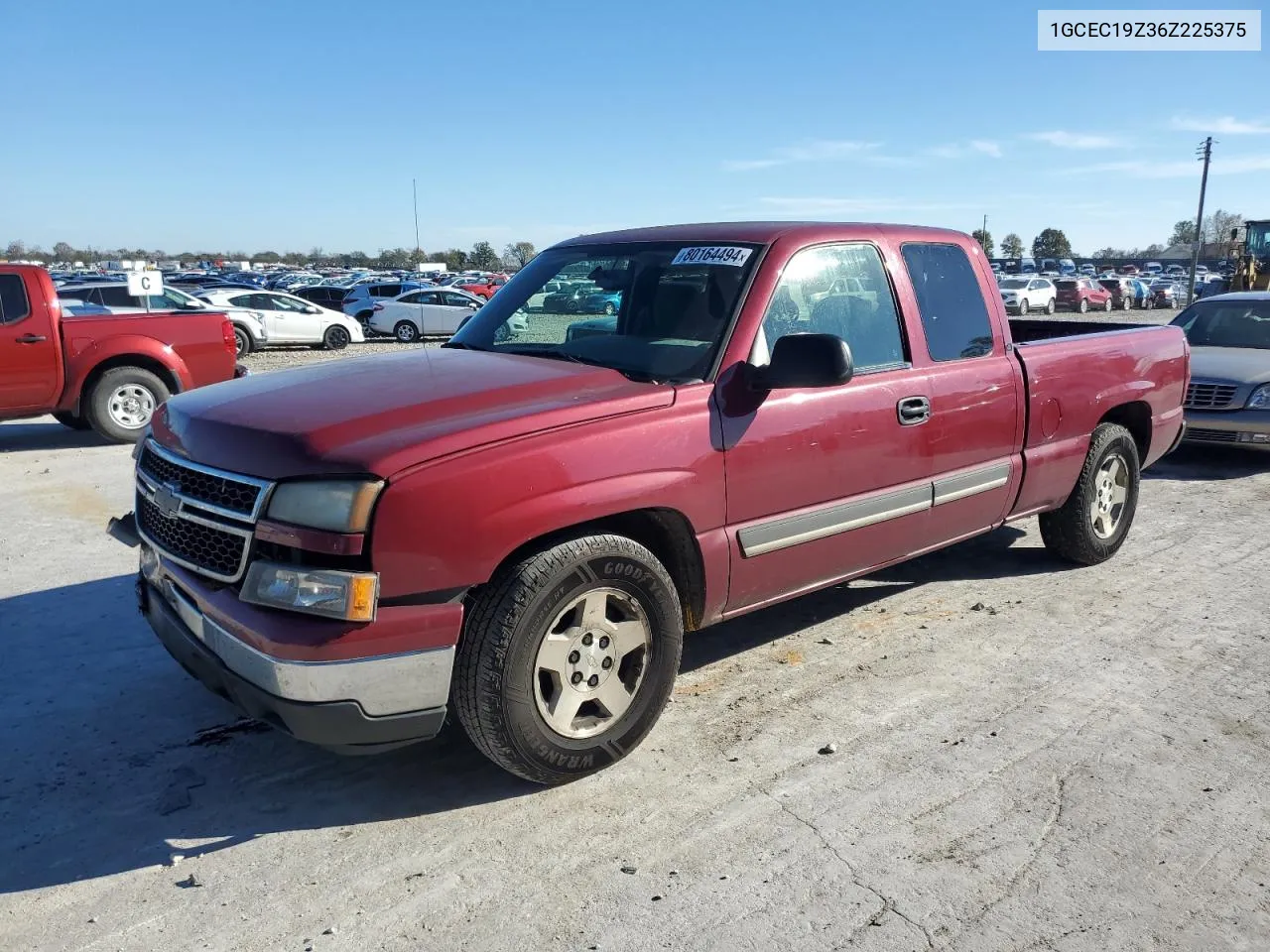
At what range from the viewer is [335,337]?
24578 mm

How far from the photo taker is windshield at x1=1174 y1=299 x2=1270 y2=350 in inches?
399

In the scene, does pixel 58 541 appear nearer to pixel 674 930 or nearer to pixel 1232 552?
pixel 674 930

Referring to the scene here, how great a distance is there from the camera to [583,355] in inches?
162

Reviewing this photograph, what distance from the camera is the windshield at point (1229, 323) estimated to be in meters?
10.1

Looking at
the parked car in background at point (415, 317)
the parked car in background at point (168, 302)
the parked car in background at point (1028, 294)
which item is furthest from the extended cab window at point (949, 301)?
the parked car in background at point (1028, 294)

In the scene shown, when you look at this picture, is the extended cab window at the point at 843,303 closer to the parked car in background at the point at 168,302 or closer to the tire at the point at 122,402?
the tire at the point at 122,402

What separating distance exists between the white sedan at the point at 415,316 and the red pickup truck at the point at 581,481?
23041mm

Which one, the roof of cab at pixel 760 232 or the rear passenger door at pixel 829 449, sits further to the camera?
the roof of cab at pixel 760 232

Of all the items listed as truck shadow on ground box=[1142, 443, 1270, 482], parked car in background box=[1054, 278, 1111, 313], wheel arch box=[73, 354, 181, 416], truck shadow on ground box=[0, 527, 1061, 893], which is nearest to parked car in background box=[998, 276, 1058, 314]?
parked car in background box=[1054, 278, 1111, 313]

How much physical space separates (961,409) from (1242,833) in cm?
211

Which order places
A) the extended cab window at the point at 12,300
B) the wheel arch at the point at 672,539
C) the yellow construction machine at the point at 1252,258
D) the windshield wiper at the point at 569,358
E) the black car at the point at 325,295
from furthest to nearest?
the black car at the point at 325,295
the yellow construction machine at the point at 1252,258
the extended cab window at the point at 12,300
the windshield wiper at the point at 569,358
the wheel arch at the point at 672,539

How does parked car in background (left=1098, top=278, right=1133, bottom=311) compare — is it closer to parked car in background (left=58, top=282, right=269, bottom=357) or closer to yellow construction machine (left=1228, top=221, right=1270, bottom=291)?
yellow construction machine (left=1228, top=221, right=1270, bottom=291)

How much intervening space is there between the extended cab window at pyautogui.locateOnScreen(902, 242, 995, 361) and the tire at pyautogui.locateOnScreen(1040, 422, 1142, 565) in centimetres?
125

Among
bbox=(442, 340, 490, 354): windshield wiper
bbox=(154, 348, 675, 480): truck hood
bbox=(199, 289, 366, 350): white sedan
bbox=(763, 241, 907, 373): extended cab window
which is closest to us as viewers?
bbox=(154, 348, 675, 480): truck hood
